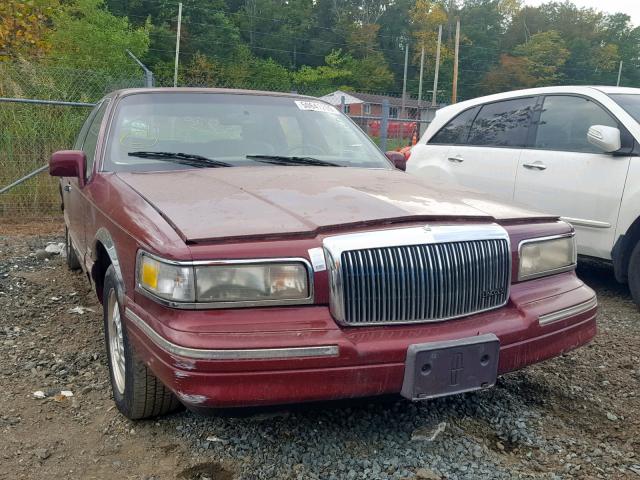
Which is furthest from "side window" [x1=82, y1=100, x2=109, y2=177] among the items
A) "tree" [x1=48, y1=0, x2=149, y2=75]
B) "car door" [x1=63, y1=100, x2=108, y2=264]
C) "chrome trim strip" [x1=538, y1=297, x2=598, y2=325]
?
"tree" [x1=48, y1=0, x2=149, y2=75]

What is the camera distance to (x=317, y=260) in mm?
2234

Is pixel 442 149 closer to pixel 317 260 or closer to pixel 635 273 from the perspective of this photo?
pixel 635 273

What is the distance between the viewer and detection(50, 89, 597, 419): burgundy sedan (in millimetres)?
2154

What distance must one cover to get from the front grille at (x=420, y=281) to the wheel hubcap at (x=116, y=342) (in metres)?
1.25

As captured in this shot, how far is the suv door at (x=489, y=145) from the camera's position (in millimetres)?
5535

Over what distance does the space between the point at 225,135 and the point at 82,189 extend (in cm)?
97

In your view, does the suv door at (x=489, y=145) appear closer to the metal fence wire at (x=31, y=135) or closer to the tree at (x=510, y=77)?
the metal fence wire at (x=31, y=135)

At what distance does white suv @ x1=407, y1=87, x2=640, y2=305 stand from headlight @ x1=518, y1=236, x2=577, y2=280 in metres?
1.28

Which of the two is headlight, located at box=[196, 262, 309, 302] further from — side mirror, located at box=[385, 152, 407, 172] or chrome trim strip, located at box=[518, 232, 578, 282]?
side mirror, located at box=[385, 152, 407, 172]

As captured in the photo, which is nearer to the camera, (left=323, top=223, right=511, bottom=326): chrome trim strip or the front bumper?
the front bumper

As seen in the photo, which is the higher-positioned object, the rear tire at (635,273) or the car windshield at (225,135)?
the car windshield at (225,135)

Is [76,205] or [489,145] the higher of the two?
[489,145]

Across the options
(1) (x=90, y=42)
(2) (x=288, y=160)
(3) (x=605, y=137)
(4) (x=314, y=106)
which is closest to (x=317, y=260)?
(2) (x=288, y=160)

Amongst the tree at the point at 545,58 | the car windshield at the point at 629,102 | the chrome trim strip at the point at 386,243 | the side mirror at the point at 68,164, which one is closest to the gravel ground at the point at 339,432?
the chrome trim strip at the point at 386,243
